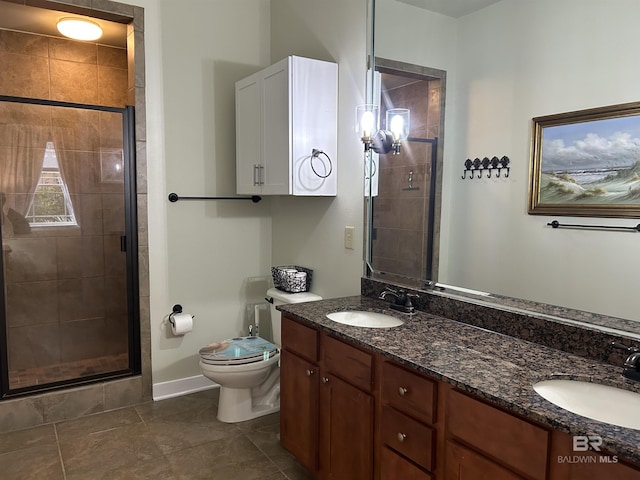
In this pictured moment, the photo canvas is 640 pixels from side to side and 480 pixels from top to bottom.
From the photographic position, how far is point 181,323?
310 centimetres

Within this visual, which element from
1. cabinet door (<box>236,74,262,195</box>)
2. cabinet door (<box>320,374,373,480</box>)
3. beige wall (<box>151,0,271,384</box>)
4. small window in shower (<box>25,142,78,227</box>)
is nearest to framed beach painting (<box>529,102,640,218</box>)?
cabinet door (<box>320,374,373,480</box>)

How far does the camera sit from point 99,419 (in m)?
2.89

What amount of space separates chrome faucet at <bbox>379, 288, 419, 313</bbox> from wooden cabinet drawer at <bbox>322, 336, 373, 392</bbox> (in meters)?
0.44

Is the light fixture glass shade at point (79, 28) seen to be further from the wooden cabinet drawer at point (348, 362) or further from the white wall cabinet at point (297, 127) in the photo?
the wooden cabinet drawer at point (348, 362)

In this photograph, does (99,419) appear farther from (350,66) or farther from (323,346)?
(350,66)

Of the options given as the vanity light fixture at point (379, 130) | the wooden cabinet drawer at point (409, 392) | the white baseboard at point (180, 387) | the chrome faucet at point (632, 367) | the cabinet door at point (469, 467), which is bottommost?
the white baseboard at point (180, 387)

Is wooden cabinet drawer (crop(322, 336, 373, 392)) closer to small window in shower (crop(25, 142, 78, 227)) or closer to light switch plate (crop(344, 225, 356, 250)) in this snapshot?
light switch plate (crop(344, 225, 356, 250))

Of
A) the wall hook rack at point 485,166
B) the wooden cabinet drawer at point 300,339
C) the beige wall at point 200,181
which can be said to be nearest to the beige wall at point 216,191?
the beige wall at point 200,181

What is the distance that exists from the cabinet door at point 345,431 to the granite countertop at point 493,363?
24cm

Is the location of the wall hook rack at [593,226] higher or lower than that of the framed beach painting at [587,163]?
lower

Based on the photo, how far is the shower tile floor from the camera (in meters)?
2.87

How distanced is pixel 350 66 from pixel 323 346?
1.55 meters

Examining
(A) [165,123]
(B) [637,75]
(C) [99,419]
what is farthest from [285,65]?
(C) [99,419]

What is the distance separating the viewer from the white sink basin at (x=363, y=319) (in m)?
2.18
